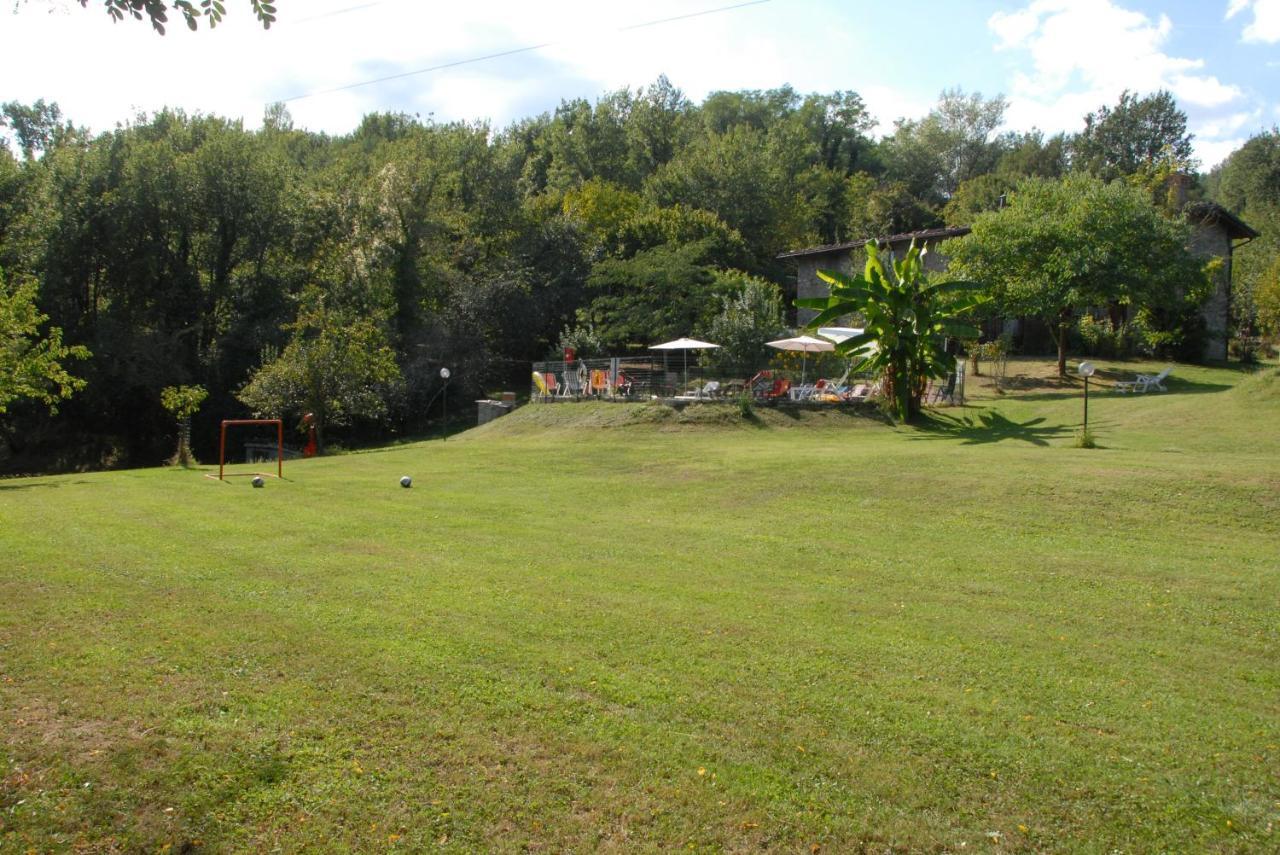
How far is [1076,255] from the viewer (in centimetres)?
3456

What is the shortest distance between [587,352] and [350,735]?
36875 mm

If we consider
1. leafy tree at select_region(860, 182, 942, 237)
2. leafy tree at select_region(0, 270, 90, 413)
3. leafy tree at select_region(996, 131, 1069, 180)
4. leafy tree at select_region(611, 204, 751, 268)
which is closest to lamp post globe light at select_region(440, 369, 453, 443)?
leafy tree at select_region(611, 204, 751, 268)

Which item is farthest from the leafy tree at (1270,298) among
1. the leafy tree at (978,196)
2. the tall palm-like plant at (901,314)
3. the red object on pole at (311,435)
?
the red object on pole at (311,435)

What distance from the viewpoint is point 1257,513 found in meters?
13.6

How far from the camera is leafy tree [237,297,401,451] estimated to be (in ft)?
107

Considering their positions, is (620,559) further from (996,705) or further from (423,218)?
(423,218)

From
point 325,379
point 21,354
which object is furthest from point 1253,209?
point 21,354

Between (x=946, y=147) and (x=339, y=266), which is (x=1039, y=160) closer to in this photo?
(x=946, y=147)

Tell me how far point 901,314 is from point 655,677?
23039 mm

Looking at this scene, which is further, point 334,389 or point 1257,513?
point 334,389

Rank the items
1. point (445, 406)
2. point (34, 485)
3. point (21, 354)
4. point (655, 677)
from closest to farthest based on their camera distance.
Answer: point (655, 677) → point (34, 485) → point (21, 354) → point (445, 406)

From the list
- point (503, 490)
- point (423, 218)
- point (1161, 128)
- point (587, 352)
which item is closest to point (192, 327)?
point (423, 218)

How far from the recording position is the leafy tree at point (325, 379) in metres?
32.7

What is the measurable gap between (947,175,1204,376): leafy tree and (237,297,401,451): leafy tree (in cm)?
2328
